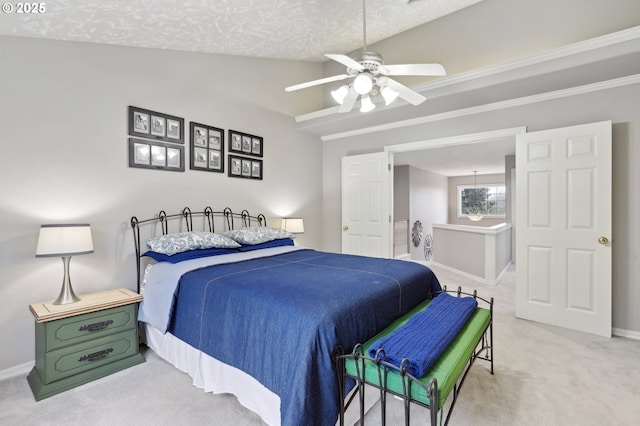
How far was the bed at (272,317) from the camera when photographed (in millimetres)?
1500

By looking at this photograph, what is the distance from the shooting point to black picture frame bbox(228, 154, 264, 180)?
12.6ft

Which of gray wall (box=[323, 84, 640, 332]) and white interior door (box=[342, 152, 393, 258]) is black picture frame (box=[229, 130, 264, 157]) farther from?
gray wall (box=[323, 84, 640, 332])

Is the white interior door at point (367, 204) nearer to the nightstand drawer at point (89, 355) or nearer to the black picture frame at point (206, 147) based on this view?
the black picture frame at point (206, 147)

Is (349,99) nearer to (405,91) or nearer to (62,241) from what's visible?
(405,91)

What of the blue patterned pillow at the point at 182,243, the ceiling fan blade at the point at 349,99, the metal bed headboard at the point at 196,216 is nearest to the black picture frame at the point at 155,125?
the metal bed headboard at the point at 196,216

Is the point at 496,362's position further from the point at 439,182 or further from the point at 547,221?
the point at 439,182

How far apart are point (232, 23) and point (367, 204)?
9.82ft

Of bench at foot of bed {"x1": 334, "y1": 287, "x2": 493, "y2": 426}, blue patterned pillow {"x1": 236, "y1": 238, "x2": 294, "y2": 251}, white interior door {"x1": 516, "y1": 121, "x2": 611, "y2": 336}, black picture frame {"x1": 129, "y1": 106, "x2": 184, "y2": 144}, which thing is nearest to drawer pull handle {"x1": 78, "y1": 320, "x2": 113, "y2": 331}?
blue patterned pillow {"x1": 236, "y1": 238, "x2": 294, "y2": 251}

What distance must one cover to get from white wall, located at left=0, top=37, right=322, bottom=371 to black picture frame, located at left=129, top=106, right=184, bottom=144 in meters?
0.07

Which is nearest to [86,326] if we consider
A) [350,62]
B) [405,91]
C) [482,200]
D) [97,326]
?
[97,326]

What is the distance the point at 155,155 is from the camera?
121 inches

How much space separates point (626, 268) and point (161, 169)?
4.84 meters

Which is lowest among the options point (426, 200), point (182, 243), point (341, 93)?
point (182, 243)

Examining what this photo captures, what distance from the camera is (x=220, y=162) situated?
3.68 metres
